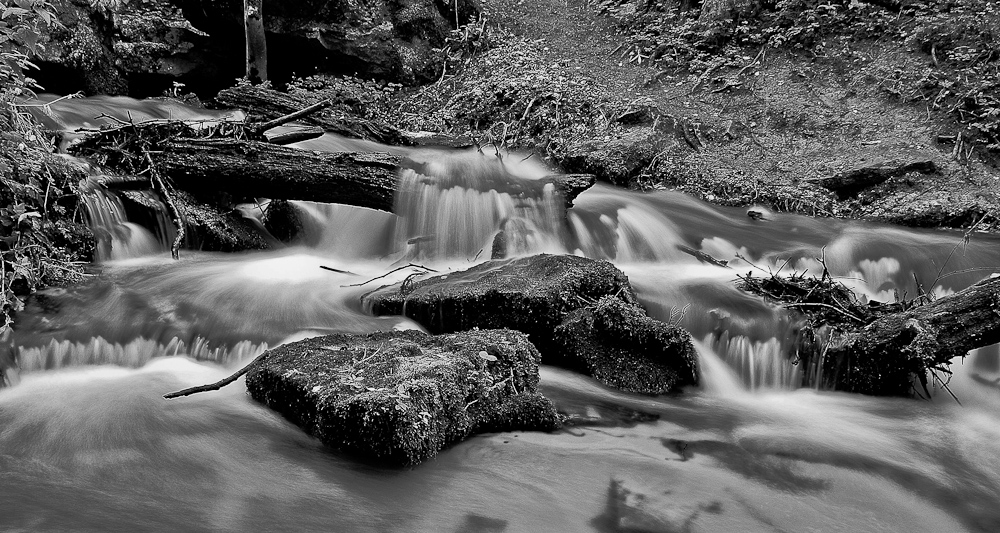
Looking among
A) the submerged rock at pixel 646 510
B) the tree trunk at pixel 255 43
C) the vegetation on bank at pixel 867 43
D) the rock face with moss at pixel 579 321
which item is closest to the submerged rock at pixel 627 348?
the rock face with moss at pixel 579 321

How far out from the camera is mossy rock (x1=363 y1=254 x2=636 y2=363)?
5.38m

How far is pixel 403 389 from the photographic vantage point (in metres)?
3.79

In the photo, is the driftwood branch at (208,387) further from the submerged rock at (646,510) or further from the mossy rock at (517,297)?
the submerged rock at (646,510)

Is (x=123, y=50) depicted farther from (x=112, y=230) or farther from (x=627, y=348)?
(x=627, y=348)

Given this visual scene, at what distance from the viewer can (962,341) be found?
4.75m

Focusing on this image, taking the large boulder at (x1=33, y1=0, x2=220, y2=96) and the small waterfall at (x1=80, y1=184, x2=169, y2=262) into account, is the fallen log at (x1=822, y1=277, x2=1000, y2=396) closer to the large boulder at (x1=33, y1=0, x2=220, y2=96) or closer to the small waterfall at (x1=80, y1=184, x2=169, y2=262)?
the small waterfall at (x1=80, y1=184, x2=169, y2=262)

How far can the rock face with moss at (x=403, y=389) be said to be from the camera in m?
3.78

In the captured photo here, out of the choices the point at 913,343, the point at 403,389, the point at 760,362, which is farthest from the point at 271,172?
the point at 913,343

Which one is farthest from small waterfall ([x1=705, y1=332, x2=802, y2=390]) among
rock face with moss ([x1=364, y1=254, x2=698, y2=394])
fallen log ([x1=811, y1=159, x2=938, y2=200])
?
fallen log ([x1=811, y1=159, x2=938, y2=200])

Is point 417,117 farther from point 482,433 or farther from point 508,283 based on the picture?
point 482,433

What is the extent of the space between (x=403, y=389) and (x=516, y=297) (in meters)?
1.73

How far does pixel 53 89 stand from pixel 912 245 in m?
12.0

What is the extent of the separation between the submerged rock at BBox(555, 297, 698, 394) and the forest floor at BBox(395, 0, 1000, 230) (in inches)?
196

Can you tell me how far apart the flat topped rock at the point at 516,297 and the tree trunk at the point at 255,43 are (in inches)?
292
